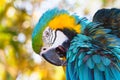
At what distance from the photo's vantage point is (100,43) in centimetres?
129

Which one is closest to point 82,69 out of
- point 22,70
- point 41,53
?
point 41,53

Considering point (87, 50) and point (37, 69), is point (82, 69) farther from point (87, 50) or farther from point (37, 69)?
point (37, 69)

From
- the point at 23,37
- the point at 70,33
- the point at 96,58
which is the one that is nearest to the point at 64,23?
the point at 70,33

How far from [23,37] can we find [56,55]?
0.81 m

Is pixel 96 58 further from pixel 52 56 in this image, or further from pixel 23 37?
pixel 23 37

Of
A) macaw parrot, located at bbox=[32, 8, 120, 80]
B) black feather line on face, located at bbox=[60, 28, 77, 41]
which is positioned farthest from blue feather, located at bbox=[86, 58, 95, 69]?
black feather line on face, located at bbox=[60, 28, 77, 41]

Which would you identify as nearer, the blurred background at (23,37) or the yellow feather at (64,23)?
Result: the yellow feather at (64,23)

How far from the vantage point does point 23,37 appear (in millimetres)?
2086

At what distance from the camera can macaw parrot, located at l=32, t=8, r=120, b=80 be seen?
4.11 ft

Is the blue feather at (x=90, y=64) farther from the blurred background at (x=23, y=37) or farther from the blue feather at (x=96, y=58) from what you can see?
the blurred background at (x=23, y=37)

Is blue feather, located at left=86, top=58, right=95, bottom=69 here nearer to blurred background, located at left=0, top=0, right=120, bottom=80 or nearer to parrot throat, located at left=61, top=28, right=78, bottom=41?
parrot throat, located at left=61, top=28, right=78, bottom=41

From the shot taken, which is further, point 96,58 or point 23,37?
point 23,37

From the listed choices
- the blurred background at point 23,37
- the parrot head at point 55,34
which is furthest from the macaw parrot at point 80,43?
the blurred background at point 23,37

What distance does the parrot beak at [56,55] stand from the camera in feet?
4.22
